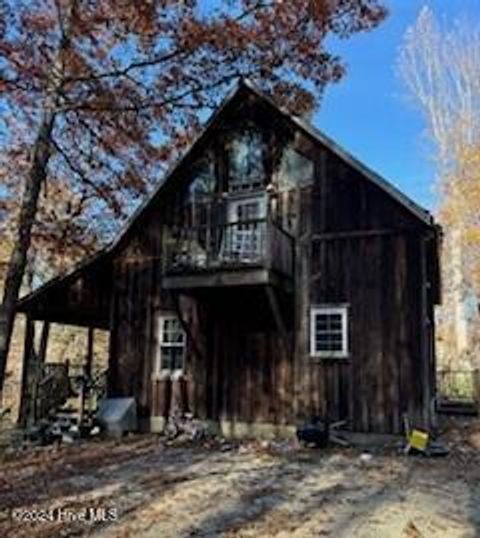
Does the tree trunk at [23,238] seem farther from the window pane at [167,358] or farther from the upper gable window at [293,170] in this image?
the upper gable window at [293,170]

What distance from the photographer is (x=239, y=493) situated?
838cm

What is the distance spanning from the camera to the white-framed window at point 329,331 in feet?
44.5

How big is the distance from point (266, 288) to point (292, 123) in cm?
445

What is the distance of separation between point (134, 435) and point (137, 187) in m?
6.63

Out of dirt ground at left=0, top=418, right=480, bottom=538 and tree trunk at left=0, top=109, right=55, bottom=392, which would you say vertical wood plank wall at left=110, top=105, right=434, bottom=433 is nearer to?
dirt ground at left=0, top=418, right=480, bottom=538

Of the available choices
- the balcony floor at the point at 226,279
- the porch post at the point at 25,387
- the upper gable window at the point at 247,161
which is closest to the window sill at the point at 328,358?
the balcony floor at the point at 226,279

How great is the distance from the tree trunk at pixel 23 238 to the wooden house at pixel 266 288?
3.54 metres

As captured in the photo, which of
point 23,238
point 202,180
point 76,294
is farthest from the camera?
point 76,294

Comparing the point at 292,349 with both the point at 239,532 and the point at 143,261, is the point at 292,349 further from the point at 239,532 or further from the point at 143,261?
the point at 239,532

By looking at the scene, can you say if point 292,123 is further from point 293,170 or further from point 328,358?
point 328,358

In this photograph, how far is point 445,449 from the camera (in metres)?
11.7

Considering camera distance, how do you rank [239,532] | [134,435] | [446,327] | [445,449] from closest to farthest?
[239,532]
[445,449]
[134,435]
[446,327]

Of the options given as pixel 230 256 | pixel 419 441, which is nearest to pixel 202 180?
pixel 230 256

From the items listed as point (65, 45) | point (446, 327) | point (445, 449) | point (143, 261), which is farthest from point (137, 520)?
point (446, 327)
